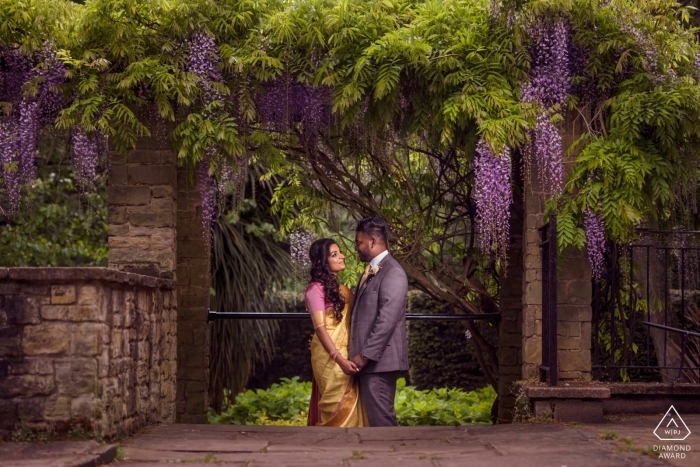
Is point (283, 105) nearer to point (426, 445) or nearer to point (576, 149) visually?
point (576, 149)

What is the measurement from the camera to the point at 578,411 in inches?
209

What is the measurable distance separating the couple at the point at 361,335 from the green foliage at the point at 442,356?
465 centimetres

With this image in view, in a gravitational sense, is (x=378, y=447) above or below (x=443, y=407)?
above

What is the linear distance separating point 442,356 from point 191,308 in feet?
14.1

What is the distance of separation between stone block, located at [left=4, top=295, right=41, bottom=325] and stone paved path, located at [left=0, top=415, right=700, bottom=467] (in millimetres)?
567

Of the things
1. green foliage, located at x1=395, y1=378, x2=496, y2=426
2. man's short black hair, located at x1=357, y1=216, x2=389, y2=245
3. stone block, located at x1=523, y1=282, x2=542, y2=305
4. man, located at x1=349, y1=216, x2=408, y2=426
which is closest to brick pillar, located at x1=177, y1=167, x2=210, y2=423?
man's short black hair, located at x1=357, y1=216, x2=389, y2=245

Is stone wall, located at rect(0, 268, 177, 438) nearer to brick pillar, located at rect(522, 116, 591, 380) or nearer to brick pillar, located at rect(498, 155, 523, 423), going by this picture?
brick pillar, located at rect(522, 116, 591, 380)

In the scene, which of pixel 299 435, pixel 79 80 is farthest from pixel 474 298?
pixel 79 80

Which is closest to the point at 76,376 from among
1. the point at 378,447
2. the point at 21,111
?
the point at 378,447

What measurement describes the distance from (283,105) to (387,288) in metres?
1.41

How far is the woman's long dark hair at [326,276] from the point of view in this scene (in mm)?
5660

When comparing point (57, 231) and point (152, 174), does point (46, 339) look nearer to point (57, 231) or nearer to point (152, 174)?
point (152, 174)

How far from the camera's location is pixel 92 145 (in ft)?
19.1

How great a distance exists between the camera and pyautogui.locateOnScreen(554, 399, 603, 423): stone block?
5.29m
